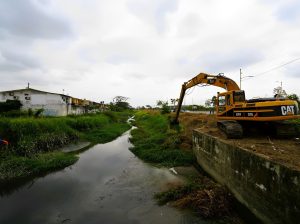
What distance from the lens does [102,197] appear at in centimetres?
998

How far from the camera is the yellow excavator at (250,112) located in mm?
9727

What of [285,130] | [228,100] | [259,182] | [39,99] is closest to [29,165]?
[228,100]

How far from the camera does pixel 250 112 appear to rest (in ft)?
34.5

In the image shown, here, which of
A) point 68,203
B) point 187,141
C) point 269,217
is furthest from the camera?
point 187,141

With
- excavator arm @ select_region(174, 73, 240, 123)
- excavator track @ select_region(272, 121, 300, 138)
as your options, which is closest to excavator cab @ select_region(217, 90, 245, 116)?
excavator arm @ select_region(174, 73, 240, 123)

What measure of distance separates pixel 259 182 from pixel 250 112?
14.4ft

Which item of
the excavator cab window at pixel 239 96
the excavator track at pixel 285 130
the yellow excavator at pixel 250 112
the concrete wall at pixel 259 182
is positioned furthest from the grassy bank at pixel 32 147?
the excavator track at pixel 285 130

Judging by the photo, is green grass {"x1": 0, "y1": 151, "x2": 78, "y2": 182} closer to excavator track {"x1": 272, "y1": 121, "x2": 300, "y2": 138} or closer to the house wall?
excavator track {"x1": 272, "y1": 121, "x2": 300, "y2": 138}

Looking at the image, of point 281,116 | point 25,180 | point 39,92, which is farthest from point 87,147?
point 39,92

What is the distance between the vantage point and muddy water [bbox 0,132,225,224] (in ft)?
27.0

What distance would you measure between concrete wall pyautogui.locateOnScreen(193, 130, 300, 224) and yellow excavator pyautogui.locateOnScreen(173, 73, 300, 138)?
5.33 feet

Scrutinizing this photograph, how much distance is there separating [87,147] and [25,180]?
893cm

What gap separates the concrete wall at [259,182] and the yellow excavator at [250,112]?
1.63 metres

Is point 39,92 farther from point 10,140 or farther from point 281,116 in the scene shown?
point 281,116
